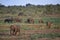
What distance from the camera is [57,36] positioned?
2885mm

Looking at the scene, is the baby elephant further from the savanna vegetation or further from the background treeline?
the background treeline

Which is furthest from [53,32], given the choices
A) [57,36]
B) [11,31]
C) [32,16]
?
[11,31]

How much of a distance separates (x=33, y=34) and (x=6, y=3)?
33.9 inches

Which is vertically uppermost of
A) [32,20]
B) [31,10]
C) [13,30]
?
[31,10]

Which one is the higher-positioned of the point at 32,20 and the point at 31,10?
the point at 31,10

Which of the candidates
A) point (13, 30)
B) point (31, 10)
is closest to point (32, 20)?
point (31, 10)

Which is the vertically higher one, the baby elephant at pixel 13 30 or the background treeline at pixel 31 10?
the background treeline at pixel 31 10

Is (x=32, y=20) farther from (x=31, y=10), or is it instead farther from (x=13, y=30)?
(x=13, y=30)

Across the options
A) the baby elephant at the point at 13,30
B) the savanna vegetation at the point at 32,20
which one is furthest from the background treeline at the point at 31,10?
the baby elephant at the point at 13,30

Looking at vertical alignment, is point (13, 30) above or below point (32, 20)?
below

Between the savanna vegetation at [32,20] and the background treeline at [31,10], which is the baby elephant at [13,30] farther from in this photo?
the background treeline at [31,10]

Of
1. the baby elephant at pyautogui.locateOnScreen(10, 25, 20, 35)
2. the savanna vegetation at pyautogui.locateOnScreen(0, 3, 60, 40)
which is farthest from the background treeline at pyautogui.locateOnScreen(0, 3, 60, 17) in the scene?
the baby elephant at pyautogui.locateOnScreen(10, 25, 20, 35)

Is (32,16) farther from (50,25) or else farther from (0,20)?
(0,20)

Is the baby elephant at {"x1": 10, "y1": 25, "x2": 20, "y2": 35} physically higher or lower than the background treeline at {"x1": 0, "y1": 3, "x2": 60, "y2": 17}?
lower
